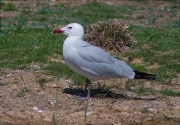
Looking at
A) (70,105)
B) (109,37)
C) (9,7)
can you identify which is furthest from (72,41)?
(9,7)

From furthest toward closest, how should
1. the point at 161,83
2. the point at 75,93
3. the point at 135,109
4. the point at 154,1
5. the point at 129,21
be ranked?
1. the point at 154,1
2. the point at 129,21
3. the point at 161,83
4. the point at 75,93
5. the point at 135,109

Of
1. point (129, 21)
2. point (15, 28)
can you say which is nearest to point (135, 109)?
point (15, 28)

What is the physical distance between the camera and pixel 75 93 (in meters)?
7.73

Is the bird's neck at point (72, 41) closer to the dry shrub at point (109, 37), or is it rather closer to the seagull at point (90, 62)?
the seagull at point (90, 62)

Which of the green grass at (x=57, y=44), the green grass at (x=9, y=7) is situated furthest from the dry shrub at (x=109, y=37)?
the green grass at (x=9, y=7)

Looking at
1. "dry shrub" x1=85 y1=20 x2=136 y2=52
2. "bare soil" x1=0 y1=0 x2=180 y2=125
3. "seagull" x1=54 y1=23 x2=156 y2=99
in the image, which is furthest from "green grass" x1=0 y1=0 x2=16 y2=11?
"seagull" x1=54 y1=23 x2=156 y2=99

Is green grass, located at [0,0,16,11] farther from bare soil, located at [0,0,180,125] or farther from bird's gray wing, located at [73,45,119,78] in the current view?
bird's gray wing, located at [73,45,119,78]

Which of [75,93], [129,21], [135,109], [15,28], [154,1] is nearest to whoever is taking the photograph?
[135,109]

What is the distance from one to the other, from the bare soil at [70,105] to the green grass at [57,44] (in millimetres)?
444

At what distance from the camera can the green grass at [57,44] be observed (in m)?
8.89

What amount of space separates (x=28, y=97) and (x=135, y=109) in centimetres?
138

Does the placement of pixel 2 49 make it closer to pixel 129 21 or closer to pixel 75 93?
pixel 75 93

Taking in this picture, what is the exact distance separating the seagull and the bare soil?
331 mm

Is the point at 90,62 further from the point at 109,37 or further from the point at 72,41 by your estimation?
the point at 109,37
